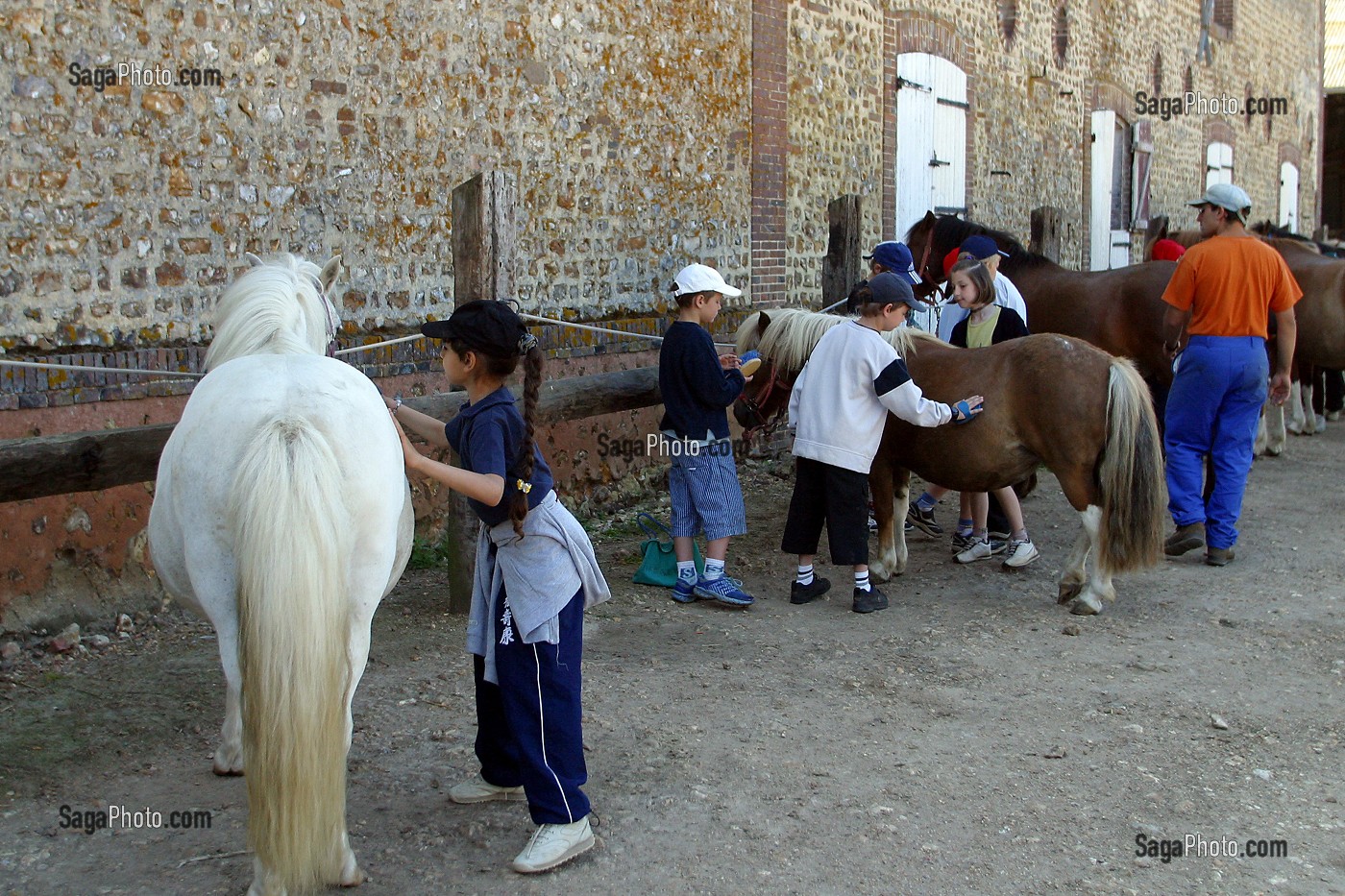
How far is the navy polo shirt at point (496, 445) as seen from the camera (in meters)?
3.26

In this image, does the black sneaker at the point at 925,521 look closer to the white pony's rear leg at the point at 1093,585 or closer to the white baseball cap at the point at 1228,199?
the white pony's rear leg at the point at 1093,585

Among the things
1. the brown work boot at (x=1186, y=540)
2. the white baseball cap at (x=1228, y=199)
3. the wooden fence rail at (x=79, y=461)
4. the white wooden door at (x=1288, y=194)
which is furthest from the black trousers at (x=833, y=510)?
the white wooden door at (x=1288, y=194)

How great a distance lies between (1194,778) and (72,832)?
3.56 metres

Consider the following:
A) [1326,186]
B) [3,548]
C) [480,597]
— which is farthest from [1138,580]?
[1326,186]

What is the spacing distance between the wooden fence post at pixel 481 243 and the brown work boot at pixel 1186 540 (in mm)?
4041

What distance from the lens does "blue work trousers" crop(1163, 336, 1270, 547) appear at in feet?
22.3

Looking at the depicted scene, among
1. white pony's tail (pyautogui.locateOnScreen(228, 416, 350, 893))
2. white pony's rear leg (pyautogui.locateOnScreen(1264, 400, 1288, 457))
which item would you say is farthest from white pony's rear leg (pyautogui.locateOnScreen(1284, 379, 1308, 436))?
white pony's tail (pyautogui.locateOnScreen(228, 416, 350, 893))

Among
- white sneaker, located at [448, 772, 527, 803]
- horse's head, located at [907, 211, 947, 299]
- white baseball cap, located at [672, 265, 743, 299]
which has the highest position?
horse's head, located at [907, 211, 947, 299]

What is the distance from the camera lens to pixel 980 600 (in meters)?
6.22

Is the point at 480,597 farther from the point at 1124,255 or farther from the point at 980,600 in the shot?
the point at 1124,255

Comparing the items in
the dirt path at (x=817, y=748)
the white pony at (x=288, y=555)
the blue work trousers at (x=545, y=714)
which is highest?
the white pony at (x=288, y=555)

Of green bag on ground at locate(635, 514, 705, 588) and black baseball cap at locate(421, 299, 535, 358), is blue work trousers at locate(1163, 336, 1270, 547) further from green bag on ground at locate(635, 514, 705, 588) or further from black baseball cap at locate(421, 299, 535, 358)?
black baseball cap at locate(421, 299, 535, 358)

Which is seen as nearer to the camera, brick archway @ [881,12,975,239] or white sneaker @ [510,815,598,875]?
white sneaker @ [510,815,598,875]

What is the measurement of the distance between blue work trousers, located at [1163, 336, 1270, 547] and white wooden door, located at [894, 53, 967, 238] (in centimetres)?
537
